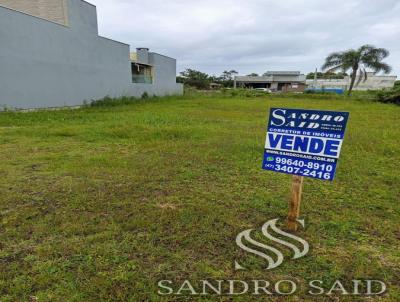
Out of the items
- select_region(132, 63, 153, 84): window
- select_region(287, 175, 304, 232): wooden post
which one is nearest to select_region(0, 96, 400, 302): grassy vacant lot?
select_region(287, 175, 304, 232): wooden post

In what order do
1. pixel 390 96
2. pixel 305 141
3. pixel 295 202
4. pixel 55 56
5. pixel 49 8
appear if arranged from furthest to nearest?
pixel 390 96
pixel 49 8
pixel 55 56
pixel 295 202
pixel 305 141

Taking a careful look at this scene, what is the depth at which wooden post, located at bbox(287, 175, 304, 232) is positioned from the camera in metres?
2.30

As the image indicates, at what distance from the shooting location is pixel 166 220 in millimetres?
2584

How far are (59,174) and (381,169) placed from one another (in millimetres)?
5093

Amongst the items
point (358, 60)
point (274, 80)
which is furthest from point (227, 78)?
point (358, 60)

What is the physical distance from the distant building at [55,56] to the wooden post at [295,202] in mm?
11762

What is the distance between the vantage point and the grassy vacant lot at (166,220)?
6.05 ft

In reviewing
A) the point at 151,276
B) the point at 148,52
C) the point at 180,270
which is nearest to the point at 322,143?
the point at 180,270

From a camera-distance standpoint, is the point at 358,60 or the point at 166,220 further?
the point at 358,60

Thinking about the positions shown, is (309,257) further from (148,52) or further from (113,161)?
(148,52)

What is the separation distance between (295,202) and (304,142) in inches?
23.2

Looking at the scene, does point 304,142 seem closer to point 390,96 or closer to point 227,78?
point 390,96

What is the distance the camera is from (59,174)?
3.86m

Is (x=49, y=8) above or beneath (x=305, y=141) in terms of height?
above
